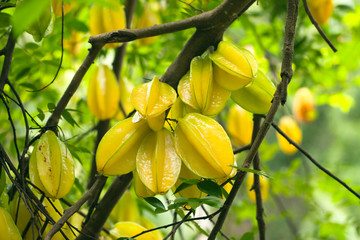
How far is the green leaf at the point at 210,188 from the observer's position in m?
0.69

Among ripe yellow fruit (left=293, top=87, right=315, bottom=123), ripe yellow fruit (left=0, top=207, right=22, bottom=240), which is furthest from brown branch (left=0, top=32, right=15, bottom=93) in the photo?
ripe yellow fruit (left=293, top=87, right=315, bottom=123)

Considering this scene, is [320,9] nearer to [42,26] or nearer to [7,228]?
[42,26]

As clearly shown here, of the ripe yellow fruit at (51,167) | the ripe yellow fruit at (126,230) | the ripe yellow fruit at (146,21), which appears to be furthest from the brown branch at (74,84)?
the ripe yellow fruit at (146,21)

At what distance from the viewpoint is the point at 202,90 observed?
2.56 ft

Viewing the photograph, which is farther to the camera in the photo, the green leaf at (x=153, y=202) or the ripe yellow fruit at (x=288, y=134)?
the ripe yellow fruit at (x=288, y=134)

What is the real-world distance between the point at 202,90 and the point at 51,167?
0.32m

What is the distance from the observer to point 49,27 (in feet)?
2.93

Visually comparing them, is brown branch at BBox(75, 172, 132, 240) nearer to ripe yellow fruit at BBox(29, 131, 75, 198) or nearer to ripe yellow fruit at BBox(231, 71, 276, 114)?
ripe yellow fruit at BBox(29, 131, 75, 198)

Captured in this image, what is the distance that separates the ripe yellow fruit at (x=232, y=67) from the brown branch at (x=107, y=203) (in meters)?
0.29

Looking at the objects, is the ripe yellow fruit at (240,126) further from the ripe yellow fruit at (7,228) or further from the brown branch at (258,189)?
the ripe yellow fruit at (7,228)

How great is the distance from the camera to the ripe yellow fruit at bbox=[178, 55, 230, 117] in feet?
2.56

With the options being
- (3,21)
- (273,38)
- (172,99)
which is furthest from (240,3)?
(273,38)

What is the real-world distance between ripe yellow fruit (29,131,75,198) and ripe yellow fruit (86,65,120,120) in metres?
0.64

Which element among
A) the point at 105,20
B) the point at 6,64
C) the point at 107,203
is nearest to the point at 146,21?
the point at 105,20
